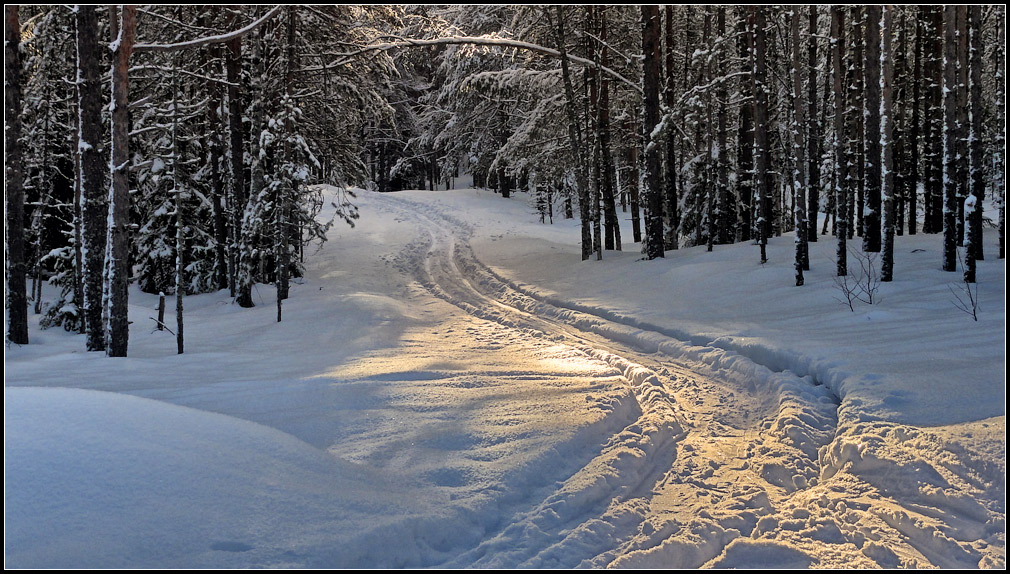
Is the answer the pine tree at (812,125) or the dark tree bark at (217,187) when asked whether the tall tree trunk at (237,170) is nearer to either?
the dark tree bark at (217,187)

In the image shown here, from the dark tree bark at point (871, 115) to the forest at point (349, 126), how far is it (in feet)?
0.23

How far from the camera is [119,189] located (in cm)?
976

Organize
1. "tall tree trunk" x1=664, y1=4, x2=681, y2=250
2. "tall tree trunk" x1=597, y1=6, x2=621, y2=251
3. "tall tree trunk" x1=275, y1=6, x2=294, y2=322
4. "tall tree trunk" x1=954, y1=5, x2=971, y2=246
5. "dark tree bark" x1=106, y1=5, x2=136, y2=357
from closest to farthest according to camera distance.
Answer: "dark tree bark" x1=106, y1=5, x2=136, y2=357 < "tall tree trunk" x1=954, y1=5, x2=971, y2=246 < "tall tree trunk" x1=275, y1=6, x2=294, y2=322 < "tall tree trunk" x1=597, y1=6, x2=621, y2=251 < "tall tree trunk" x1=664, y1=4, x2=681, y2=250

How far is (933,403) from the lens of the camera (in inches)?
243

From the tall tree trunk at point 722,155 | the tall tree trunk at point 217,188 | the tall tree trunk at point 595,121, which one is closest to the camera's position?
the tall tree trunk at point 217,188

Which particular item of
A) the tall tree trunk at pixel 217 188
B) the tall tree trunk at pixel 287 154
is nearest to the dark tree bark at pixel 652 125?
the tall tree trunk at pixel 287 154

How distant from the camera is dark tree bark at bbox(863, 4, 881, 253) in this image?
1232 cm

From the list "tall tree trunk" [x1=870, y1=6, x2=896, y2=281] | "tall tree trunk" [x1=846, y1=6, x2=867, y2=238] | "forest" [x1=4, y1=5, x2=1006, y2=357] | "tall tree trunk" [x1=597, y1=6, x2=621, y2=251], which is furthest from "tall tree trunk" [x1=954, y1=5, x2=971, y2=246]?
"tall tree trunk" [x1=597, y1=6, x2=621, y2=251]

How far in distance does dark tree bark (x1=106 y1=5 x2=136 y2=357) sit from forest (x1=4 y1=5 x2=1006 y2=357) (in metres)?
0.03

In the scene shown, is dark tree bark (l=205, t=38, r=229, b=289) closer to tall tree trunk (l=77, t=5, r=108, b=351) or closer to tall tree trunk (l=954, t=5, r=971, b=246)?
tall tree trunk (l=77, t=5, r=108, b=351)

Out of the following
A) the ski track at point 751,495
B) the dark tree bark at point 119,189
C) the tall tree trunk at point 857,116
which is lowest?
the ski track at point 751,495

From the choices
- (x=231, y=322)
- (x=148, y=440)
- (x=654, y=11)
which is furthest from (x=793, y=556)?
(x=654, y=11)

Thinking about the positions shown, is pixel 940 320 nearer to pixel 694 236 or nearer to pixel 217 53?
pixel 694 236

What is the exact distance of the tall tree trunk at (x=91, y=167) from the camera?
32.0 feet
